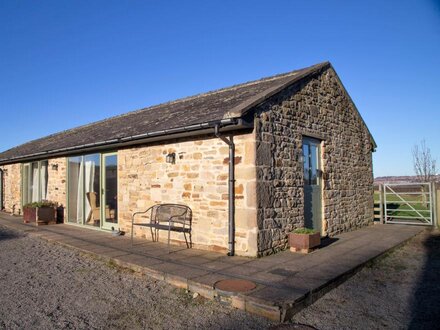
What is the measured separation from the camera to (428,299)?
169 inches

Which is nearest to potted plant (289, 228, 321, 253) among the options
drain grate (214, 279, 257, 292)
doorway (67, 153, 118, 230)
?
drain grate (214, 279, 257, 292)

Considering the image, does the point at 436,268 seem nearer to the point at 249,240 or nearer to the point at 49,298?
the point at 249,240

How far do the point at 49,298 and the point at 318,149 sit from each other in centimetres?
675

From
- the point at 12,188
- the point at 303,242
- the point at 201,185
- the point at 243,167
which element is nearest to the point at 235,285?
the point at 243,167

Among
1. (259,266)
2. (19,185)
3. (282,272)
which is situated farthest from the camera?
(19,185)

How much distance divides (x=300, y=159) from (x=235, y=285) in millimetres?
3897

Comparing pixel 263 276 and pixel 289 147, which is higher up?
pixel 289 147

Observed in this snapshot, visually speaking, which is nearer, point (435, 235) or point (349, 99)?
point (435, 235)

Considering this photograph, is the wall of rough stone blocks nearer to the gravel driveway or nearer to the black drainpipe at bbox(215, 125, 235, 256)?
the gravel driveway

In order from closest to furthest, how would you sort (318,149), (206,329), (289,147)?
(206,329), (289,147), (318,149)

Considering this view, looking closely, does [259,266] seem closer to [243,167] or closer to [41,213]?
[243,167]

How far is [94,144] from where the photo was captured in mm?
8867

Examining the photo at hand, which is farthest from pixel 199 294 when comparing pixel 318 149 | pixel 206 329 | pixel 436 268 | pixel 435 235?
pixel 435 235

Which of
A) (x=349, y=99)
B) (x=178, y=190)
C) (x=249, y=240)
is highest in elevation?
(x=349, y=99)
